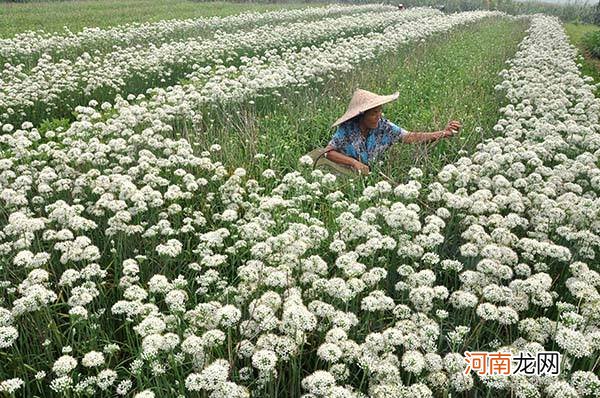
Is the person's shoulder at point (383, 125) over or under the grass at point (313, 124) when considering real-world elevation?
over

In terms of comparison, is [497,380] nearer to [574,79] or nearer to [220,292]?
[220,292]

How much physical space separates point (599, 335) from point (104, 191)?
4.49 meters

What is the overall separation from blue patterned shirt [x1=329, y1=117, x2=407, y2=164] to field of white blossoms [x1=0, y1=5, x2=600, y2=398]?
0.89 meters

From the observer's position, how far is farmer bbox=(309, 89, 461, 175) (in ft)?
23.1

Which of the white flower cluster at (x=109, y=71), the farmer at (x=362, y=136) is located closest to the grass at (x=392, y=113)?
the farmer at (x=362, y=136)

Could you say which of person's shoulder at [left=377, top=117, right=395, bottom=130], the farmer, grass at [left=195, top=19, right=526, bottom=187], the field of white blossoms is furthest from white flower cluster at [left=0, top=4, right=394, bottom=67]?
person's shoulder at [left=377, top=117, right=395, bottom=130]

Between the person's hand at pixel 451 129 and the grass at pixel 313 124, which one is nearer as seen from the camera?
the grass at pixel 313 124

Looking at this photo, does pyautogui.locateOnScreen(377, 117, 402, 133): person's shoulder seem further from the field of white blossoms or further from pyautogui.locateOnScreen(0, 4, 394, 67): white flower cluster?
pyautogui.locateOnScreen(0, 4, 394, 67): white flower cluster

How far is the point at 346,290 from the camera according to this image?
3.35 metres

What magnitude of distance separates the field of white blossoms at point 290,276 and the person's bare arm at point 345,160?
283 mm

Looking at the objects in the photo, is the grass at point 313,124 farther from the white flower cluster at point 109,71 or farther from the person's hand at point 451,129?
the white flower cluster at point 109,71

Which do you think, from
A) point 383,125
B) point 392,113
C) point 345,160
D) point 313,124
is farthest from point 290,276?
point 392,113

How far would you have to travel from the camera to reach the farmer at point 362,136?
7039mm

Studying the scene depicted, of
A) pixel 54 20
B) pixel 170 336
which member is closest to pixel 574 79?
pixel 170 336
